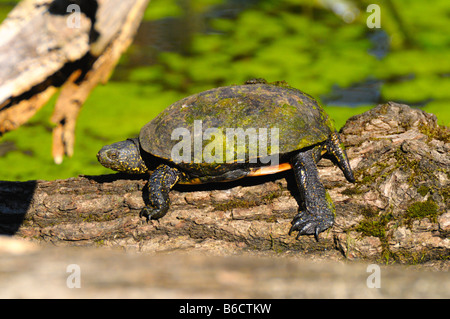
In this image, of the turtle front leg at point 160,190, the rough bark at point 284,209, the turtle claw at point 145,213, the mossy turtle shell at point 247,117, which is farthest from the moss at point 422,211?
the turtle claw at point 145,213

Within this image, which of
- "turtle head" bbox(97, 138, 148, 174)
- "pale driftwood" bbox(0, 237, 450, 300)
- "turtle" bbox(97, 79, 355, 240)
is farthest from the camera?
"turtle head" bbox(97, 138, 148, 174)

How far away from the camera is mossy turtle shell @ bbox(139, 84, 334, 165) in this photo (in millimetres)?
2516

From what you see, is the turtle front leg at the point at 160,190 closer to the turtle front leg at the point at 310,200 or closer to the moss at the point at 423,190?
the turtle front leg at the point at 310,200

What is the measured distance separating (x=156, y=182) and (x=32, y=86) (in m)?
1.07

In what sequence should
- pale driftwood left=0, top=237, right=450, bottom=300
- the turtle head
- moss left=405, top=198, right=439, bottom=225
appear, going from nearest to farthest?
1. pale driftwood left=0, top=237, right=450, bottom=300
2. moss left=405, top=198, right=439, bottom=225
3. the turtle head

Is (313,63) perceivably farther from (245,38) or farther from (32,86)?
(32,86)

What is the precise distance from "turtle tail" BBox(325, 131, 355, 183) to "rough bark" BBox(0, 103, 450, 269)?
5 cm

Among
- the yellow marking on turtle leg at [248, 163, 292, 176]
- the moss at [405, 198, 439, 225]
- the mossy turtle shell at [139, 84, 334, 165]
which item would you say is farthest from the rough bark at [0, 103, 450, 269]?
the mossy turtle shell at [139, 84, 334, 165]

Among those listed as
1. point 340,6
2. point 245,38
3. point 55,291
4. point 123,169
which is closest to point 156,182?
point 123,169

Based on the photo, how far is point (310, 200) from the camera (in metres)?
2.41

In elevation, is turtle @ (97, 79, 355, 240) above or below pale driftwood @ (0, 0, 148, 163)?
below

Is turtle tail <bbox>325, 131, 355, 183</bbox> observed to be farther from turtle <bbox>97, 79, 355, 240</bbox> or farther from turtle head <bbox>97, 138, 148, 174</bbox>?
turtle head <bbox>97, 138, 148, 174</bbox>

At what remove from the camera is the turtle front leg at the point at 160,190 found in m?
2.47

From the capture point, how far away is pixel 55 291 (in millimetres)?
1486
